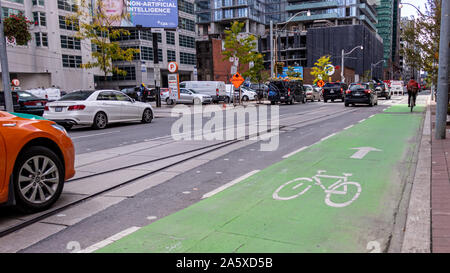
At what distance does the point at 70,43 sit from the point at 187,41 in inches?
857

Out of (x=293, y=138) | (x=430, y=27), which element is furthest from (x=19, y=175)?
(x=430, y=27)

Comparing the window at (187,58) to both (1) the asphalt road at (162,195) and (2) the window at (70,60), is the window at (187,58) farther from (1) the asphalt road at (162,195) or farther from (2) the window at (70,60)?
(1) the asphalt road at (162,195)

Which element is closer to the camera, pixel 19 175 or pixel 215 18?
pixel 19 175

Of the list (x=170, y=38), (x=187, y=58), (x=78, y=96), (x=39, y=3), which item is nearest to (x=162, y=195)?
(x=78, y=96)

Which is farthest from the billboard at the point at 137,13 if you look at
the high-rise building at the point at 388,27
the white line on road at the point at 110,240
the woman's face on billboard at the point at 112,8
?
the high-rise building at the point at 388,27

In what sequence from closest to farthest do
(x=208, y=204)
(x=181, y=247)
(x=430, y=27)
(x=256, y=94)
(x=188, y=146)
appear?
1. (x=181, y=247)
2. (x=208, y=204)
3. (x=188, y=146)
4. (x=430, y=27)
5. (x=256, y=94)

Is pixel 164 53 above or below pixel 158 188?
above

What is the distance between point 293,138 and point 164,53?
192ft

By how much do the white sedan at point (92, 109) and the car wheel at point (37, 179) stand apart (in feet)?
33.5

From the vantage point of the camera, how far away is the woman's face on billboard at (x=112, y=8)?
92.1 feet

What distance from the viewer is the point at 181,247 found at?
152 inches
